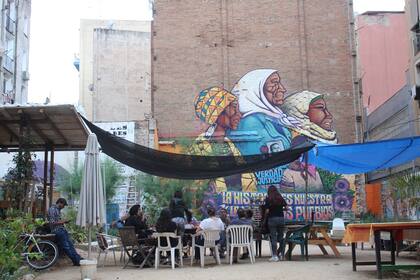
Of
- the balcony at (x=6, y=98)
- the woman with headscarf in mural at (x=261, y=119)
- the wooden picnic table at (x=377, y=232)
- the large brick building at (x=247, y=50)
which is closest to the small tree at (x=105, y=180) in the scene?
the large brick building at (x=247, y=50)

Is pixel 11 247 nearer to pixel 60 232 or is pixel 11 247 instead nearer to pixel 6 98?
pixel 60 232

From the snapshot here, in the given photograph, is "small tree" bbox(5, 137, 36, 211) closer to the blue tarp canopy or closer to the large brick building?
the blue tarp canopy

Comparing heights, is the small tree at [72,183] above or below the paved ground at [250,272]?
above

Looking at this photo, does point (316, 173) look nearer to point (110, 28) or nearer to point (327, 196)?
point (327, 196)

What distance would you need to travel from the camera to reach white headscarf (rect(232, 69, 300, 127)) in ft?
86.6

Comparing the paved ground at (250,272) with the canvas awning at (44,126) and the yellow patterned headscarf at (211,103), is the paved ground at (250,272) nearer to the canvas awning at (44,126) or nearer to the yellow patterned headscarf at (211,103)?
the canvas awning at (44,126)

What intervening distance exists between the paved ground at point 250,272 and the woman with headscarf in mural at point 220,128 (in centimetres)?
1409

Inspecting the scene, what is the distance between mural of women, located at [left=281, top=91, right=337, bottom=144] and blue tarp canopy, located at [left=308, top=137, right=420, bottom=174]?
13.0 metres

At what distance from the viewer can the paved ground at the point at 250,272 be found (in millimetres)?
8523

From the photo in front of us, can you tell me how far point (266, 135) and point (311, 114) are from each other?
8.63 ft

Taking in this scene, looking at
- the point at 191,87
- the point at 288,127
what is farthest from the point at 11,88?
the point at 288,127

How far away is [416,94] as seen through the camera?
66.9ft

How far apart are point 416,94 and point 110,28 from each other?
25.4 m

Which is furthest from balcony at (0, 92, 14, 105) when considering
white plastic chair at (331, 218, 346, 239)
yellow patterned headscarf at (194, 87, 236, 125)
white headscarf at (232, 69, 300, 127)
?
white plastic chair at (331, 218, 346, 239)
